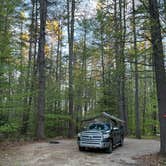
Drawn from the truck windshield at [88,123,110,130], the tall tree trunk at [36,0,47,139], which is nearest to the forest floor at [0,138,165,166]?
the truck windshield at [88,123,110,130]

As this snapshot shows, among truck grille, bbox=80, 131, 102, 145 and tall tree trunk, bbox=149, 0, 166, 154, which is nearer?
tall tree trunk, bbox=149, 0, 166, 154

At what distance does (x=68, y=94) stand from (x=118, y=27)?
963 centimetres

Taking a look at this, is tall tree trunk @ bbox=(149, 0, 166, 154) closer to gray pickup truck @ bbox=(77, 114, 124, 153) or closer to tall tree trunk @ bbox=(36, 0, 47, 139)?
gray pickup truck @ bbox=(77, 114, 124, 153)

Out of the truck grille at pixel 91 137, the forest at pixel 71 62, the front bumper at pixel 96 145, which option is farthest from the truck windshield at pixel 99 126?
the forest at pixel 71 62

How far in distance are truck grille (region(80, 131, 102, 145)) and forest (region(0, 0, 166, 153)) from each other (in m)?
2.79

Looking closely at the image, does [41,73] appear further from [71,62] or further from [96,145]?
[96,145]

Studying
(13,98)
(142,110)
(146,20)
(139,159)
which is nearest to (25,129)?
(13,98)

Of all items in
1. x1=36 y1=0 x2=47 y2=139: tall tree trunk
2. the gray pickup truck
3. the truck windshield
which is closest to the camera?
the gray pickup truck

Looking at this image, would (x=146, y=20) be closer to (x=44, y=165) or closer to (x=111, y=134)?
(x=111, y=134)

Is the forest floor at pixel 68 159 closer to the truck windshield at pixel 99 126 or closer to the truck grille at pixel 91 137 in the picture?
the truck grille at pixel 91 137

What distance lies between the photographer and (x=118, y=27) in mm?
11922

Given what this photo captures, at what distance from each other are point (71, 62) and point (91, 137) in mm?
9244

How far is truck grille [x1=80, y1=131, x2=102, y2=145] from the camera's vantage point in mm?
11867

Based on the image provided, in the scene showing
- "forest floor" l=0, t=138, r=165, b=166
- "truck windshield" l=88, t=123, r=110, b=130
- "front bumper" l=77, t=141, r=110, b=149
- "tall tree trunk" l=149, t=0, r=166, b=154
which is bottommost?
"forest floor" l=0, t=138, r=165, b=166
